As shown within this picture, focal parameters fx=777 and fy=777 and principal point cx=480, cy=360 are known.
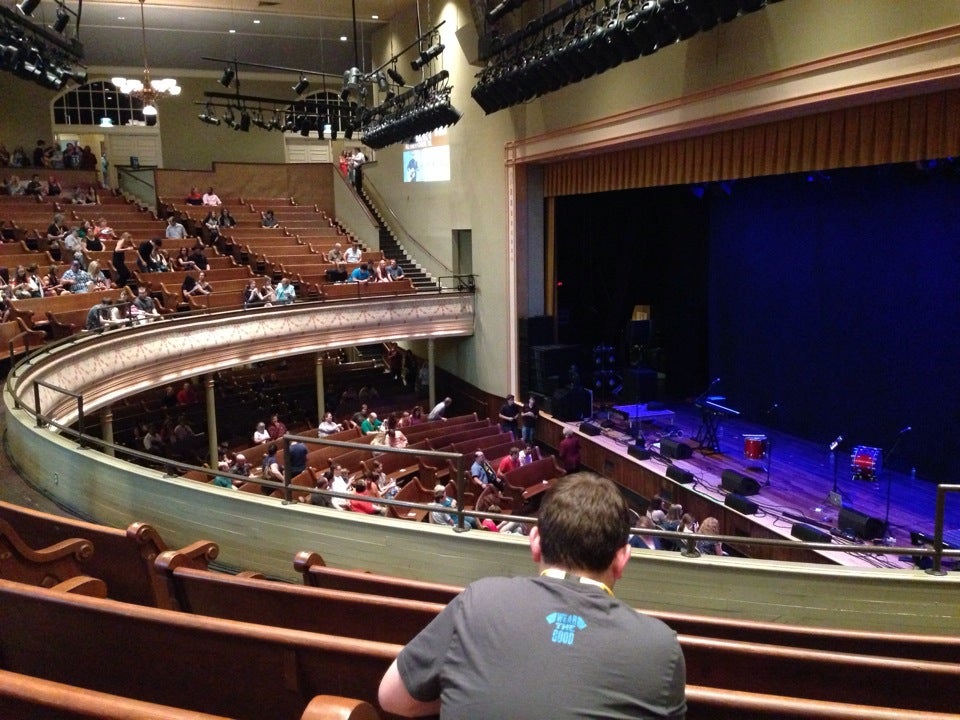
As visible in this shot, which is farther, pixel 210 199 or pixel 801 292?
pixel 210 199

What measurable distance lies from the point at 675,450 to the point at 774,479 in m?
1.31

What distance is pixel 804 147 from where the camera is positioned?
28.6 ft

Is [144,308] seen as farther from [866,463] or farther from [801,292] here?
Answer: [801,292]

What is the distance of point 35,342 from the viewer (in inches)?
362

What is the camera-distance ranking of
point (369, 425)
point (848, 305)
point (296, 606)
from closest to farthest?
point (296, 606), point (848, 305), point (369, 425)

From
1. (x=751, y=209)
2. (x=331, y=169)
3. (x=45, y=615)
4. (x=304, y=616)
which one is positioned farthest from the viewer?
(x=331, y=169)

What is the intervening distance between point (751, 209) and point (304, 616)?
40.3 feet

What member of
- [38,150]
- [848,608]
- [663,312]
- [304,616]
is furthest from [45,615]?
[38,150]

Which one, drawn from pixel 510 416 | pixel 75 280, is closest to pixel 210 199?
pixel 75 280

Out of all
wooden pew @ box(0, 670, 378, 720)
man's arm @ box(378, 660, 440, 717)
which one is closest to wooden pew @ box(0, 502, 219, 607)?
wooden pew @ box(0, 670, 378, 720)

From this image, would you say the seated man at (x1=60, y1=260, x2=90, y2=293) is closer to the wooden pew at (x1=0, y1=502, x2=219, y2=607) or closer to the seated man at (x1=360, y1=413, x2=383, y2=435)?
the seated man at (x1=360, y1=413, x2=383, y2=435)

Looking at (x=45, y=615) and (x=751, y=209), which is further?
(x=751, y=209)

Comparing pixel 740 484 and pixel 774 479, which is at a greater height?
pixel 740 484

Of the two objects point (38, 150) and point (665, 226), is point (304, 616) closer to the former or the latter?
point (665, 226)
